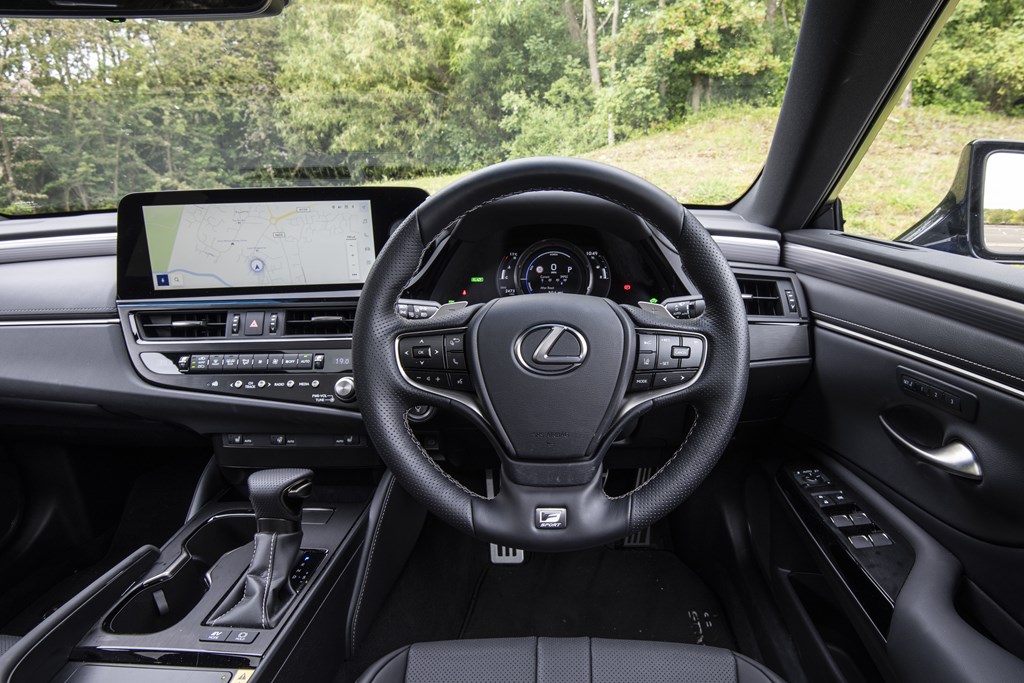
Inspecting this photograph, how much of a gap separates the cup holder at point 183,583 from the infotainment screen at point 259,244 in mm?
715

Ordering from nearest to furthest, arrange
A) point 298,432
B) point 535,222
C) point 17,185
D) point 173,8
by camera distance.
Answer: point 173,8, point 535,222, point 298,432, point 17,185

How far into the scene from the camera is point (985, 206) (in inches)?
65.2

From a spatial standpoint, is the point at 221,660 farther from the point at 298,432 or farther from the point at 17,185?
the point at 17,185

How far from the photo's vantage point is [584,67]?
6.56ft

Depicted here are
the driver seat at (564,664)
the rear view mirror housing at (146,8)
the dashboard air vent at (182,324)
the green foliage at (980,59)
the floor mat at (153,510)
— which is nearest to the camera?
the driver seat at (564,664)

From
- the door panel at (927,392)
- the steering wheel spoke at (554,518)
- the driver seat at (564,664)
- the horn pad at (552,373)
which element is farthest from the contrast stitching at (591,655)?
the door panel at (927,392)

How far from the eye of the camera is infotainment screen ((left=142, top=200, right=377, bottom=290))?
1815 millimetres

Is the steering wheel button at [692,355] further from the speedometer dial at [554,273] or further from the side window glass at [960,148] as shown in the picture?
the side window glass at [960,148]

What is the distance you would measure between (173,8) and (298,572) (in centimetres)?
145

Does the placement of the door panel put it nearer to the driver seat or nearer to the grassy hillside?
the grassy hillside

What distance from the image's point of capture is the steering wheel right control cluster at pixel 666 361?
4.47ft

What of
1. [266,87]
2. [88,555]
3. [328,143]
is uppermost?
[266,87]

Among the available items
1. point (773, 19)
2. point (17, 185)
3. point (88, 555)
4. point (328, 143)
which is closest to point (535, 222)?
point (328, 143)

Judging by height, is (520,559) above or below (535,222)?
below
